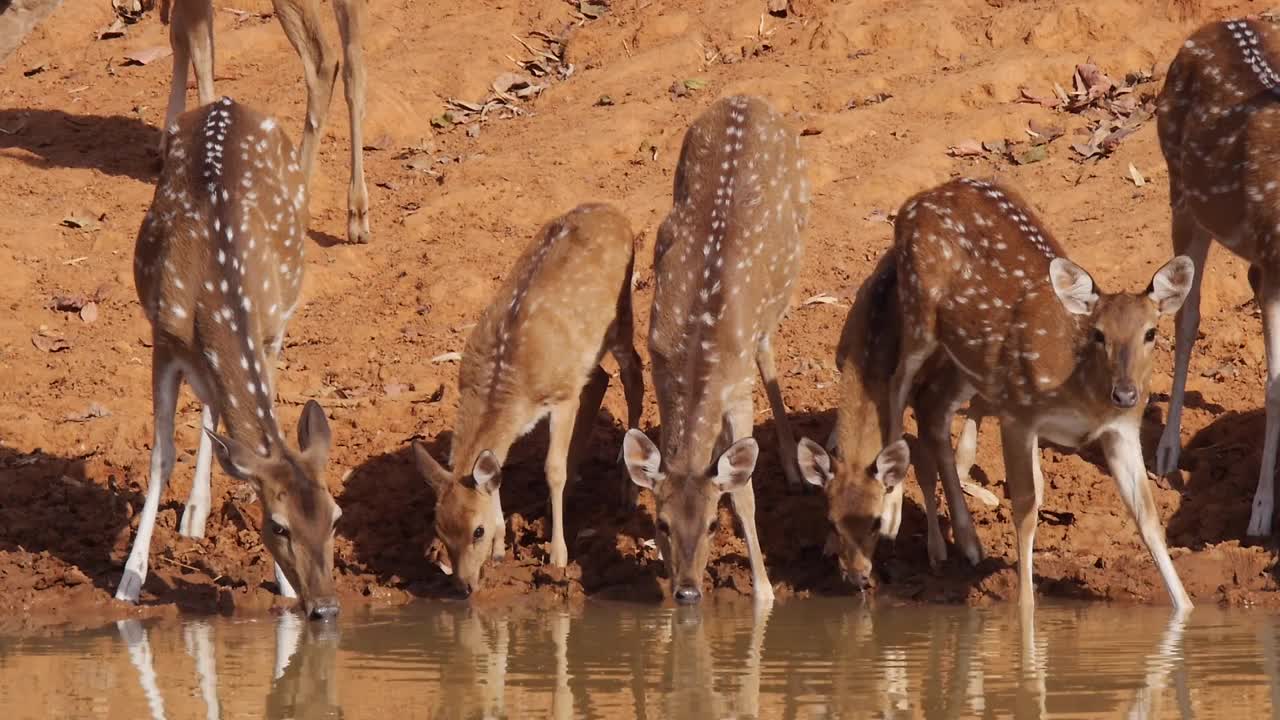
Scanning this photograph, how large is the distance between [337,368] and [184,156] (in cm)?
273

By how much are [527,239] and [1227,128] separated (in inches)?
230

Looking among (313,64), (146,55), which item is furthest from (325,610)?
(146,55)

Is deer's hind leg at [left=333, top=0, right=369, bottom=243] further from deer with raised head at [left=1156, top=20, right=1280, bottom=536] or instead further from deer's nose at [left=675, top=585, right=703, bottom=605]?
deer's nose at [left=675, top=585, right=703, bottom=605]

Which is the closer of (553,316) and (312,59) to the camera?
(553,316)

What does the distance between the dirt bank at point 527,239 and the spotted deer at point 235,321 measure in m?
1.05

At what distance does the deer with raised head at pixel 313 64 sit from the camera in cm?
1622

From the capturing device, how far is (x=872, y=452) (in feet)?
36.3

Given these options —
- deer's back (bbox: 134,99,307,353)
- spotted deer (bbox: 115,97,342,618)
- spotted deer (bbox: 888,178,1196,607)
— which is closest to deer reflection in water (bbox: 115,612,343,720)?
spotted deer (bbox: 115,97,342,618)

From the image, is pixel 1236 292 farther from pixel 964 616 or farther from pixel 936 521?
pixel 964 616

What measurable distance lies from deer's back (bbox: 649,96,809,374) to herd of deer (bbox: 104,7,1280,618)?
18 mm

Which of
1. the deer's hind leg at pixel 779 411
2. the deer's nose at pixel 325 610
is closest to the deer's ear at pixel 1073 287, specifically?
the deer's hind leg at pixel 779 411

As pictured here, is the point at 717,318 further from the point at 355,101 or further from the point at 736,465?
the point at 355,101

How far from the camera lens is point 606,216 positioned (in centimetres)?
1244

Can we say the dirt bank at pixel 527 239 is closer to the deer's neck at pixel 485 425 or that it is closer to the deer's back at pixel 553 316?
the deer's neck at pixel 485 425
